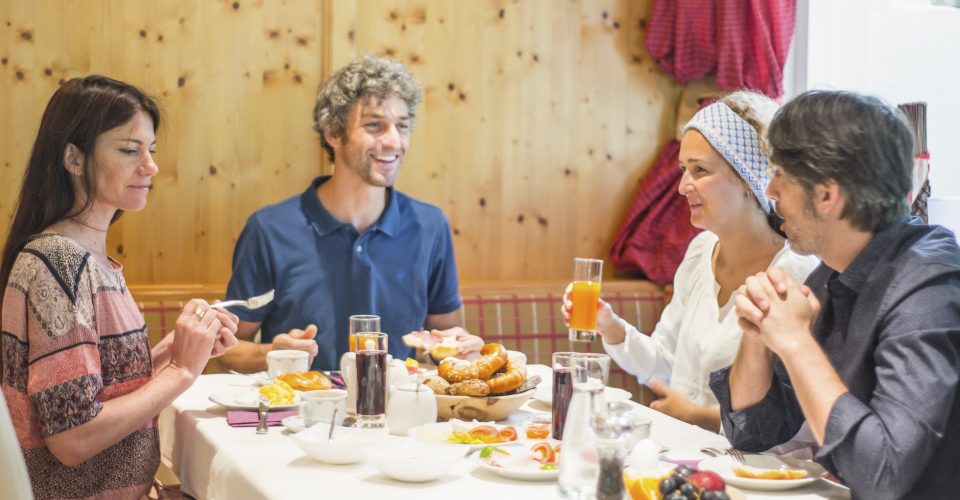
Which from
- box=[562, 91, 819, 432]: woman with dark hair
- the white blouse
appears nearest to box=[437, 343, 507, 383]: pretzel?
box=[562, 91, 819, 432]: woman with dark hair

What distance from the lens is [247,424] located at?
2.30m

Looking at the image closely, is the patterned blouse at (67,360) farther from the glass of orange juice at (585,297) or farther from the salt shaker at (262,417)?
the glass of orange juice at (585,297)

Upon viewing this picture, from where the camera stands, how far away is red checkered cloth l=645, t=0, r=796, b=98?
14.0 ft

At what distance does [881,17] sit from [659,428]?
8.75 feet

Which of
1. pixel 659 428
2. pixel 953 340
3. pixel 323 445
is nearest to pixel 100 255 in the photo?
pixel 323 445

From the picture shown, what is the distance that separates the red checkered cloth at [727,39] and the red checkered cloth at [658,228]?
1.20 feet

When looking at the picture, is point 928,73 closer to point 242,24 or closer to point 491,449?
point 242,24

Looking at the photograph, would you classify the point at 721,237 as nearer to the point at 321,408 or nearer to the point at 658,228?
the point at 321,408

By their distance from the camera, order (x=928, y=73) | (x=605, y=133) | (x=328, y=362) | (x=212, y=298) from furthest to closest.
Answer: (x=605, y=133)
(x=928, y=73)
(x=212, y=298)
(x=328, y=362)

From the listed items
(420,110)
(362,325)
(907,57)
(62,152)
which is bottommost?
(362,325)

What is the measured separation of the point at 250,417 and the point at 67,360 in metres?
0.43

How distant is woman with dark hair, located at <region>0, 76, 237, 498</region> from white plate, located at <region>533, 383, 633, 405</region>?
791 millimetres

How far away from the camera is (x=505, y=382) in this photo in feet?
7.69

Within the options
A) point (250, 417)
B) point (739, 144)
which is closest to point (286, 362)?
point (250, 417)
